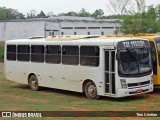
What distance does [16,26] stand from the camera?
184 feet

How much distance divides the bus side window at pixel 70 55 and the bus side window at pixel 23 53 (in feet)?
9.56

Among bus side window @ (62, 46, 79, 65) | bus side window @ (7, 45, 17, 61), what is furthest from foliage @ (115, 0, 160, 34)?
bus side window @ (62, 46, 79, 65)

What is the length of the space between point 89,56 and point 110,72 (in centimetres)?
137

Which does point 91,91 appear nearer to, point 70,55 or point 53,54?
point 70,55

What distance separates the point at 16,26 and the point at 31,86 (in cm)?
3741

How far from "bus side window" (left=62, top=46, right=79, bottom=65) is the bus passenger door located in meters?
1.83

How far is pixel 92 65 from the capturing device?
15914 mm

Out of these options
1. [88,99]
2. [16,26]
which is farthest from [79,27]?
[88,99]

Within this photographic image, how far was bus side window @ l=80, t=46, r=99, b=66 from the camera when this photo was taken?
15742mm

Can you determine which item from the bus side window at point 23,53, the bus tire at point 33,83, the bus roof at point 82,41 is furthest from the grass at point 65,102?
the bus roof at point 82,41

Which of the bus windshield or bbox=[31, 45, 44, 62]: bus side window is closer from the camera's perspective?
the bus windshield

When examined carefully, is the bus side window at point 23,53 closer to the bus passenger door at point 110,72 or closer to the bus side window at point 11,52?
the bus side window at point 11,52

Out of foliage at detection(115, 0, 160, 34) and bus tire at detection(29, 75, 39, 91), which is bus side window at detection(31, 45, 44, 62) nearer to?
bus tire at detection(29, 75, 39, 91)

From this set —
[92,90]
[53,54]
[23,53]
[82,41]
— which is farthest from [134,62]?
[23,53]
